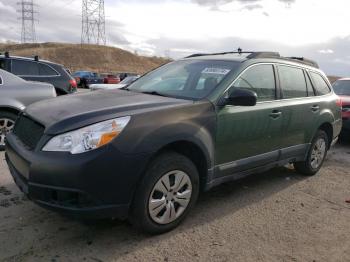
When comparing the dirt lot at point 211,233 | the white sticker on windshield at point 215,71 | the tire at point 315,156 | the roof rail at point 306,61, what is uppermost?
the roof rail at point 306,61

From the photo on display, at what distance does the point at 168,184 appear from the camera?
3.63 meters

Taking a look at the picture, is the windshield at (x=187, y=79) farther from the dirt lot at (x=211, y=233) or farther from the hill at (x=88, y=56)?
the hill at (x=88, y=56)

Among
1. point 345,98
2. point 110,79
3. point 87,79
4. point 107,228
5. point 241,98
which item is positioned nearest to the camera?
point 107,228

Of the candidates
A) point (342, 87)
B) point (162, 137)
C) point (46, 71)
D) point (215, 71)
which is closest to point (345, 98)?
point (342, 87)

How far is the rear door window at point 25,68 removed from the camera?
9320mm

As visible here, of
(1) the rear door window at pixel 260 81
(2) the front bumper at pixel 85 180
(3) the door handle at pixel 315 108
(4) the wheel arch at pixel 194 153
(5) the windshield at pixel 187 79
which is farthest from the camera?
(3) the door handle at pixel 315 108

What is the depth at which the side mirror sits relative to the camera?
3.98 metres

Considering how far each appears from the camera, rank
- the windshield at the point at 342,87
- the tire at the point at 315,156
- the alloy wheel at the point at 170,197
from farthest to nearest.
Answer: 1. the windshield at the point at 342,87
2. the tire at the point at 315,156
3. the alloy wheel at the point at 170,197

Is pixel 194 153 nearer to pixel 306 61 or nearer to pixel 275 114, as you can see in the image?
pixel 275 114

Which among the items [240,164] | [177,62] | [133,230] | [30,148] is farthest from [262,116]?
[30,148]

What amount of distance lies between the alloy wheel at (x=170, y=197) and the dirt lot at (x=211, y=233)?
0.67 feet

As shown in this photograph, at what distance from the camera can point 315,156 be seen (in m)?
5.98

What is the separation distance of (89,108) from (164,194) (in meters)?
1.04

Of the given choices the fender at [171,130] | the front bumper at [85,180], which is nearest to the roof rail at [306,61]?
the fender at [171,130]
